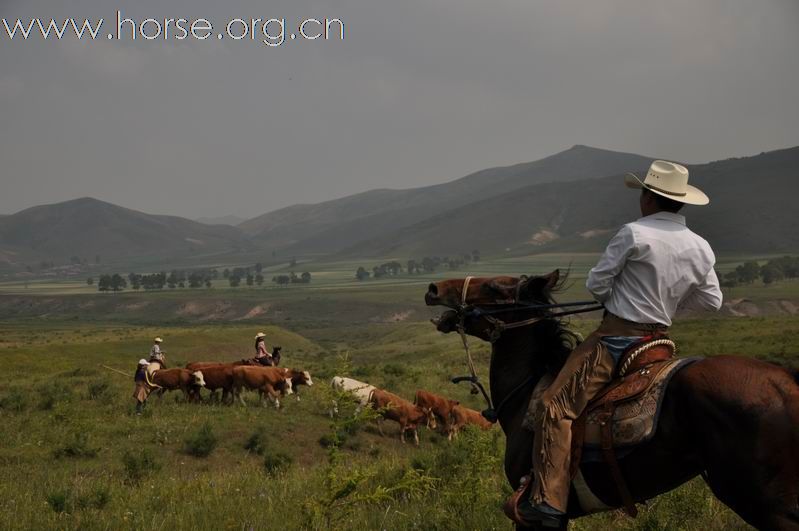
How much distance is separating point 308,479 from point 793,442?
22.9ft

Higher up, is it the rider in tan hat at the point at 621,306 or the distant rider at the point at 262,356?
the rider in tan hat at the point at 621,306

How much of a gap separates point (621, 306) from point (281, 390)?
17989mm

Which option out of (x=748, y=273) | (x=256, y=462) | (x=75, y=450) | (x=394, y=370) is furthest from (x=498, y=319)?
(x=748, y=273)

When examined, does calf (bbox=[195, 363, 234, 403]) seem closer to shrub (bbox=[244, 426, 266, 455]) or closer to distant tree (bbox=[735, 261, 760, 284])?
shrub (bbox=[244, 426, 266, 455])

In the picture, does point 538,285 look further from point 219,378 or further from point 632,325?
point 219,378

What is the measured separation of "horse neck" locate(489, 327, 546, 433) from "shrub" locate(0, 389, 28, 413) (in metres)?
18.4

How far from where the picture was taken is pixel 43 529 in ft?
21.0

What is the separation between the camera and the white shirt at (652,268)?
187 inches

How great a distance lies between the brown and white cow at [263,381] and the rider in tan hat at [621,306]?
54.8 feet

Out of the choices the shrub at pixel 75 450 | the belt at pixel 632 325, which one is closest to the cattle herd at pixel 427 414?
the shrub at pixel 75 450

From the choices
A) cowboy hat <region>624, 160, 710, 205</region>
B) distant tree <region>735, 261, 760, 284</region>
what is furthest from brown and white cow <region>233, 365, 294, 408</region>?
distant tree <region>735, 261, 760, 284</region>

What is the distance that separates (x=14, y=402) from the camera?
19.8 meters

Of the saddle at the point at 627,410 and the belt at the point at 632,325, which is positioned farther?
the belt at the point at 632,325

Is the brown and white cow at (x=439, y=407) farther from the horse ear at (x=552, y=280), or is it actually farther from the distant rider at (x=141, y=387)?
the horse ear at (x=552, y=280)
